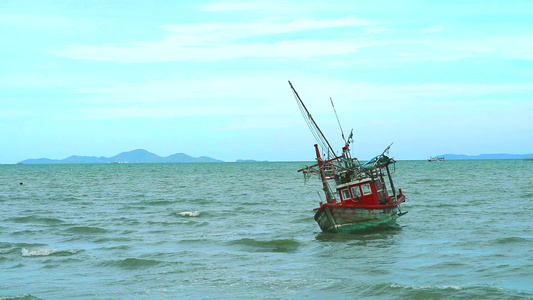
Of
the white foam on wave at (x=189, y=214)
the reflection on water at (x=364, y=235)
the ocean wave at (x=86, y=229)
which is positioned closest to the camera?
the reflection on water at (x=364, y=235)

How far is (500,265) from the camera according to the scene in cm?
2234

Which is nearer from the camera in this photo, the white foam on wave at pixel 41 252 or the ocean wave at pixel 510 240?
the white foam on wave at pixel 41 252

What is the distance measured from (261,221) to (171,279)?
18655 millimetres

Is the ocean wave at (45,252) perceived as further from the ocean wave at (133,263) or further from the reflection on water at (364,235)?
the reflection on water at (364,235)

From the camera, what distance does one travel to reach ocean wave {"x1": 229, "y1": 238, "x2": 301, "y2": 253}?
27.7 meters

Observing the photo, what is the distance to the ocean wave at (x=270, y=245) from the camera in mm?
27734

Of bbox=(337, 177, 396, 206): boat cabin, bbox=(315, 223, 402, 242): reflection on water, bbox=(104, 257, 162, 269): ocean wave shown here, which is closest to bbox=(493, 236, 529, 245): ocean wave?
bbox=(315, 223, 402, 242): reflection on water


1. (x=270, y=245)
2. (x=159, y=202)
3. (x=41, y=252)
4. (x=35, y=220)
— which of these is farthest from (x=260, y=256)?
(x=159, y=202)

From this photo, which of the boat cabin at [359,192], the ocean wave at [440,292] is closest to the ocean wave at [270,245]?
the boat cabin at [359,192]

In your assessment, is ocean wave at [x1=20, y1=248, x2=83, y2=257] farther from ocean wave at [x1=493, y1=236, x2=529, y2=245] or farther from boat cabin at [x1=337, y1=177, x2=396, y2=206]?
ocean wave at [x1=493, y1=236, x2=529, y2=245]

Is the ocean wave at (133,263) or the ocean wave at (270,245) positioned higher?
the ocean wave at (133,263)

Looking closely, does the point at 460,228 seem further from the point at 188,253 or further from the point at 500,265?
the point at 188,253

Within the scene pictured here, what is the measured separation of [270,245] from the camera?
1136 inches

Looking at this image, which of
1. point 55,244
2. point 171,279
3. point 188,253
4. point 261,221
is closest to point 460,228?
point 261,221
